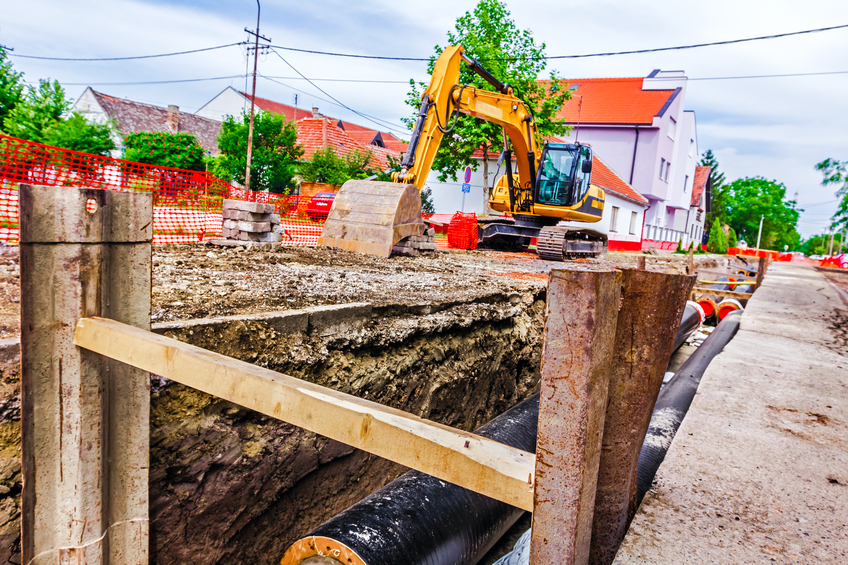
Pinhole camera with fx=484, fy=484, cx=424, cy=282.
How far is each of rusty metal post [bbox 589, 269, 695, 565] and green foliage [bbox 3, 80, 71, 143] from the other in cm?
2534

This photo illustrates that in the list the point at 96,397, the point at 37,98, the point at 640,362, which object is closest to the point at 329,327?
the point at 96,397

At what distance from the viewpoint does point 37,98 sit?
2223 centimetres

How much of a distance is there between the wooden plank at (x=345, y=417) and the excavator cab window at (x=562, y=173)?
1034 cm

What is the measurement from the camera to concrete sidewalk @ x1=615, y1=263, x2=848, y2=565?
1.14m

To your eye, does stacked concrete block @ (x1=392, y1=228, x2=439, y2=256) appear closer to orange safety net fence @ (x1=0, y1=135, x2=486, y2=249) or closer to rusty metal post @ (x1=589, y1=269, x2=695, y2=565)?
orange safety net fence @ (x1=0, y1=135, x2=486, y2=249)

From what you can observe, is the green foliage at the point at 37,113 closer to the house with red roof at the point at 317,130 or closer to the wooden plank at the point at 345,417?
the house with red roof at the point at 317,130

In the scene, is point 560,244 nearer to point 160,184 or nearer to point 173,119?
point 160,184

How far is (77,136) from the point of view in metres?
19.9

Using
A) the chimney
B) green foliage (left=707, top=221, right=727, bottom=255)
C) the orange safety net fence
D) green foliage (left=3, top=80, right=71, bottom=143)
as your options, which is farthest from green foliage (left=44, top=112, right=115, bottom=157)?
green foliage (left=707, top=221, right=727, bottom=255)

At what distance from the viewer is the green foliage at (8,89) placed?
74.7 feet

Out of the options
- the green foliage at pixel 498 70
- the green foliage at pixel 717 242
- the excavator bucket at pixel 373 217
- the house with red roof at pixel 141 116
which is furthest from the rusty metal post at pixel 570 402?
the green foliage at pixel 717 242

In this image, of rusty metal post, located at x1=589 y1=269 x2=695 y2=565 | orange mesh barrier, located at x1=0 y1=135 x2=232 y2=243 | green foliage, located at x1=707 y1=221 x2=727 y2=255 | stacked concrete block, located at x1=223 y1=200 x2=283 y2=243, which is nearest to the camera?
rusty metal post, located at x1=589 y1=269 x2=695 y2=565

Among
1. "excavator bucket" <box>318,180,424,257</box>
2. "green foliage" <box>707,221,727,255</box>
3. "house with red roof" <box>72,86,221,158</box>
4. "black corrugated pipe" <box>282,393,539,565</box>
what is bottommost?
"black corrugated pipe" <box>282,393,539,565</box>

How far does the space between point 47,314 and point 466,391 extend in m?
2.64
